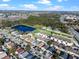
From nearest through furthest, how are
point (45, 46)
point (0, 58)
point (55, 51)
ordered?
point (0, 58) → point (55, 51) → point (45, 46)

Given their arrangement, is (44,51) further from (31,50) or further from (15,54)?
(15,54)

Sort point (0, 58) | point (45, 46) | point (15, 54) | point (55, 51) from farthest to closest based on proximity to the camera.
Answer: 1. point (45, 46)
2. point (55, 51)
3. point (15, 54)
4. point (0, 58)

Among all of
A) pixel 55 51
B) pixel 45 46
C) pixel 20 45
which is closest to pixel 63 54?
pixel 55 51

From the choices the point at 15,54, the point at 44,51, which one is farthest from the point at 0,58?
the point at 44,51

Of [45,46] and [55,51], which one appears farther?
[45,46]

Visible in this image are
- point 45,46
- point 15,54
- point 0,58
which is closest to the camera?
point 0,58

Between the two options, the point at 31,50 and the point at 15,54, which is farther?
the point at 31,50

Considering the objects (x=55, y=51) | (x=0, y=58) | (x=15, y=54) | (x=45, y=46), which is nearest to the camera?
Answer: (x=0, y=58)

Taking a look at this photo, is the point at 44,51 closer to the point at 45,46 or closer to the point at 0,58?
the point at 45,46
